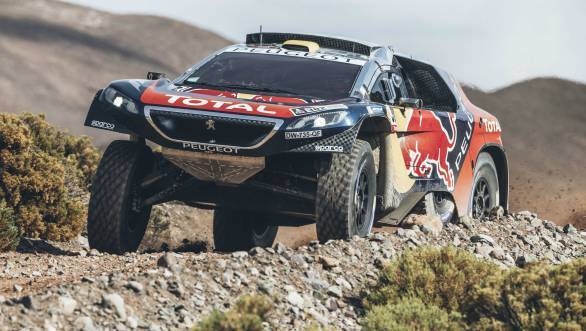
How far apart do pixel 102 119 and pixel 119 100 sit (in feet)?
0.72

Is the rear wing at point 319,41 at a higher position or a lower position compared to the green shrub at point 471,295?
higher

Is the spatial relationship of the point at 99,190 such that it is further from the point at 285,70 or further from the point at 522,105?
the point at 522,105

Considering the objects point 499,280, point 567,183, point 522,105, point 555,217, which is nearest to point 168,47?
point 522,105

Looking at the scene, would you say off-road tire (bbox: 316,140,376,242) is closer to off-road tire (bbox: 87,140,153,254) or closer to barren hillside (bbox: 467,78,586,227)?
off-road tire (bbox: 87,140,153,254)

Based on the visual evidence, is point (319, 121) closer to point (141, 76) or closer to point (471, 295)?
point (471, 295)

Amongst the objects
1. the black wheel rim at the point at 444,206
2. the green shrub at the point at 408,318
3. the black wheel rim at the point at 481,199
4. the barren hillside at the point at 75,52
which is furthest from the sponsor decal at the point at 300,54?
the barren hillside at the point at 75,52

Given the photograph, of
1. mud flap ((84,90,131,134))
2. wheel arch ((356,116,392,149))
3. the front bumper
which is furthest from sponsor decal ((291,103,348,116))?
mud flap ((84,90,131,134))

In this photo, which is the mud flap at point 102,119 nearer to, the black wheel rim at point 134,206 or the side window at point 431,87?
the black wheel rim at point 134,206

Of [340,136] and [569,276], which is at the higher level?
[340,136]

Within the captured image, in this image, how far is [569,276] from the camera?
819cm

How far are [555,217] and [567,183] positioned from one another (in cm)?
1872

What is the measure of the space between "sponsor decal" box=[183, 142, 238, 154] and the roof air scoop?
240 centimetres

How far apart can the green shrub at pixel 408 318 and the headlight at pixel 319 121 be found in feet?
7.25

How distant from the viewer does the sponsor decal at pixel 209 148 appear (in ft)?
32.3
